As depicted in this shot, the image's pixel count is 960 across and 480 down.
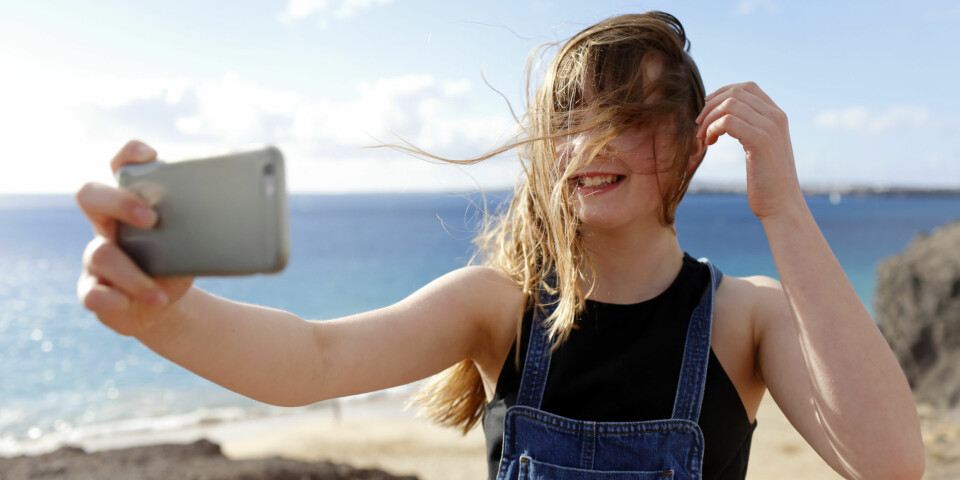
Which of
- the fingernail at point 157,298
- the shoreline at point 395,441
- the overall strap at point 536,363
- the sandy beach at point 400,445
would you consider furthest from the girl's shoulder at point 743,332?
the sandy beach at point 400,445

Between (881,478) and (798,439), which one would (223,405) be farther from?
(881,478)

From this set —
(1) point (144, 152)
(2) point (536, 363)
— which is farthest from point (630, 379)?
(1) point (144, 152)

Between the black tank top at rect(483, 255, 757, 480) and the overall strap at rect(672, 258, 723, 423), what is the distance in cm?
2

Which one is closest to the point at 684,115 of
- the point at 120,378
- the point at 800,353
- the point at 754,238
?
the point at 800,353

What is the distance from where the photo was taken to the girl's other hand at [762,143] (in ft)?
5.11

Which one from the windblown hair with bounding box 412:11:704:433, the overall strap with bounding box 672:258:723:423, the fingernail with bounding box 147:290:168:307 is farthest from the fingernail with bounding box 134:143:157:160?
the overall strap with bounding box 672:258:723:423

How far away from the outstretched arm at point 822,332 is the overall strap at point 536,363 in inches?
25.4

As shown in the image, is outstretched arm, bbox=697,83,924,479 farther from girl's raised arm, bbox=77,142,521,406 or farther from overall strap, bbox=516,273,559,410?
girl's raised arm, bbox=77,142,521,406

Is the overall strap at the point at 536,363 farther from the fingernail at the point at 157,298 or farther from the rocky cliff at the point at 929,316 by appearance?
the rocky cliff at the point at 929,316

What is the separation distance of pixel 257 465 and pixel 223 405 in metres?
12.0

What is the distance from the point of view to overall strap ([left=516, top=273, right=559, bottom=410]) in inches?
69.6

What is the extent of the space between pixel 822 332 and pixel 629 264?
0.60 m

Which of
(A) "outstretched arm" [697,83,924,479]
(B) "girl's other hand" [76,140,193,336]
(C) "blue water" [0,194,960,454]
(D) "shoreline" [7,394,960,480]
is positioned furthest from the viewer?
(C) "blue water" [0,194,960,454]

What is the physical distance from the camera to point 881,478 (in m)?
1.49
